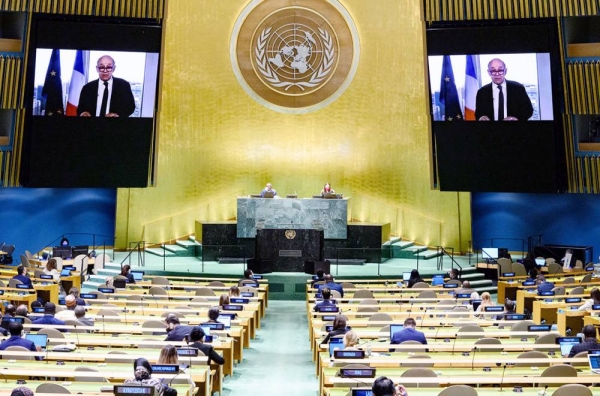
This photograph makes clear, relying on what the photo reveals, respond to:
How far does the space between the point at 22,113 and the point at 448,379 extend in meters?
16.3

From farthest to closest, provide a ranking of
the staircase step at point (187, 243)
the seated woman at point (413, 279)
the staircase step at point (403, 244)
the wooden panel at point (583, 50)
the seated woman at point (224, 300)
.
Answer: the staircase step at point (403, 244) < the staircase step at point (187, 243) < the wooden panel at point (583, 50) < the seated woman at point (413, 279) < the seated woman at point (224, 300)

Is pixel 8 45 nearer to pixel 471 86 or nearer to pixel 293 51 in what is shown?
pixel 293 51

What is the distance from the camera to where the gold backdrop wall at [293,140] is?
81.3 ft

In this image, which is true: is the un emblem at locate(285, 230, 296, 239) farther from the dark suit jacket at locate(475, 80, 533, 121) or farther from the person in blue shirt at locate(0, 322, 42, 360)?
the person in blue shirt at locate(0, 322, 42, 360)

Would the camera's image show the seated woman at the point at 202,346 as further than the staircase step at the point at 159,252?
No

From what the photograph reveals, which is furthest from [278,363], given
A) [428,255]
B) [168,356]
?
[428,255]

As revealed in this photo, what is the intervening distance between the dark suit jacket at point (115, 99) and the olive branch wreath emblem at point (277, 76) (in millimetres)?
5567

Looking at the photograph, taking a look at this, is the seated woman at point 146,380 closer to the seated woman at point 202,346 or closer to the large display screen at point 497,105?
the seated woman at point 202,346

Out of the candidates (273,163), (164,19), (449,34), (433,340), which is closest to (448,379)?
(433,340)

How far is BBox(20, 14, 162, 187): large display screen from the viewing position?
806 inches

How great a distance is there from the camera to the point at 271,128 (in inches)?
1012

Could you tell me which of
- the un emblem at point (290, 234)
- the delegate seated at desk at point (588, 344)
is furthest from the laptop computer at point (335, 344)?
the un emblem at point (290, 234)

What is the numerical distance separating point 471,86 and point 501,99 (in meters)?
0.79

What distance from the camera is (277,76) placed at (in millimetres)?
25422
